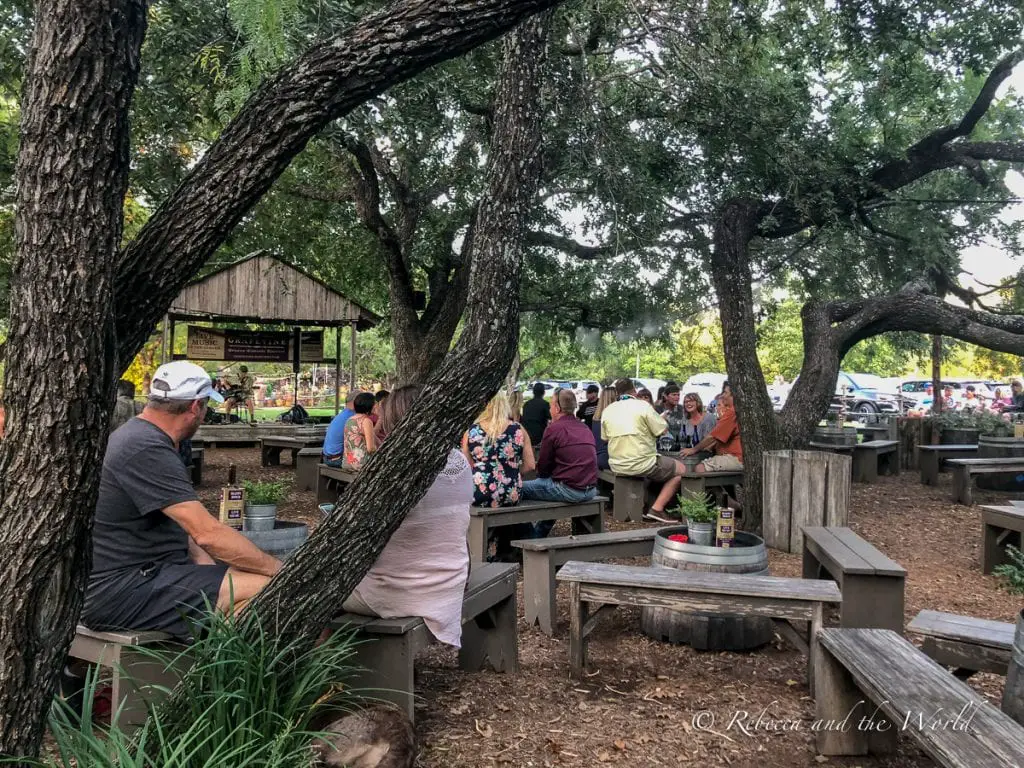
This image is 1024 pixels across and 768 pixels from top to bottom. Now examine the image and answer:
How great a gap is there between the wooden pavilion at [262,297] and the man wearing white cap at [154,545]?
409 inches

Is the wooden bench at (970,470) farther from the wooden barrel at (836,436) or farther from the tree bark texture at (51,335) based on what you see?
the tree bark texture at (51,335)

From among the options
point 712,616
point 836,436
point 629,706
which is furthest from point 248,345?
point 629,706

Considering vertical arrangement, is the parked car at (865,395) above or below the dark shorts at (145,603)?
above

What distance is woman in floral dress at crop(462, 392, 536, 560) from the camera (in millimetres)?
6363

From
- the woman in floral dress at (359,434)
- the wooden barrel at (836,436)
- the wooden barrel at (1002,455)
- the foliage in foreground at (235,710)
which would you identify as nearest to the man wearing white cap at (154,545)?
the foliage in foreground at (235,710)

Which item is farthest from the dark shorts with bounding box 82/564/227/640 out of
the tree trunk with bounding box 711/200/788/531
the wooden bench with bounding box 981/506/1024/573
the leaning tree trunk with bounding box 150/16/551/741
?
the wooden bench with bounding box 981/506/1024/573

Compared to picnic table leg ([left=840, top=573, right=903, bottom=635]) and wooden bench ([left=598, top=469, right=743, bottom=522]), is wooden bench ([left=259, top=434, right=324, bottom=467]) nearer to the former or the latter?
wooden bench ([left=598, top=469, right=743, bottom=522])

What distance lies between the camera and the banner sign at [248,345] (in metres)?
14.6

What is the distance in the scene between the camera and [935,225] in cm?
1277

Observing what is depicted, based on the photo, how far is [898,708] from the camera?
8.71 feet

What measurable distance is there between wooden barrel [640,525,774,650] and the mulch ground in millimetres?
73

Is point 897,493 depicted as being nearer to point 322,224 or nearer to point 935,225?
point 935,225

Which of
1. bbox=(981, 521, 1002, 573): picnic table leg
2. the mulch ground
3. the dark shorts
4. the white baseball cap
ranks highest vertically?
the white baseball cap

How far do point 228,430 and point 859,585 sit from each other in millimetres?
13059
